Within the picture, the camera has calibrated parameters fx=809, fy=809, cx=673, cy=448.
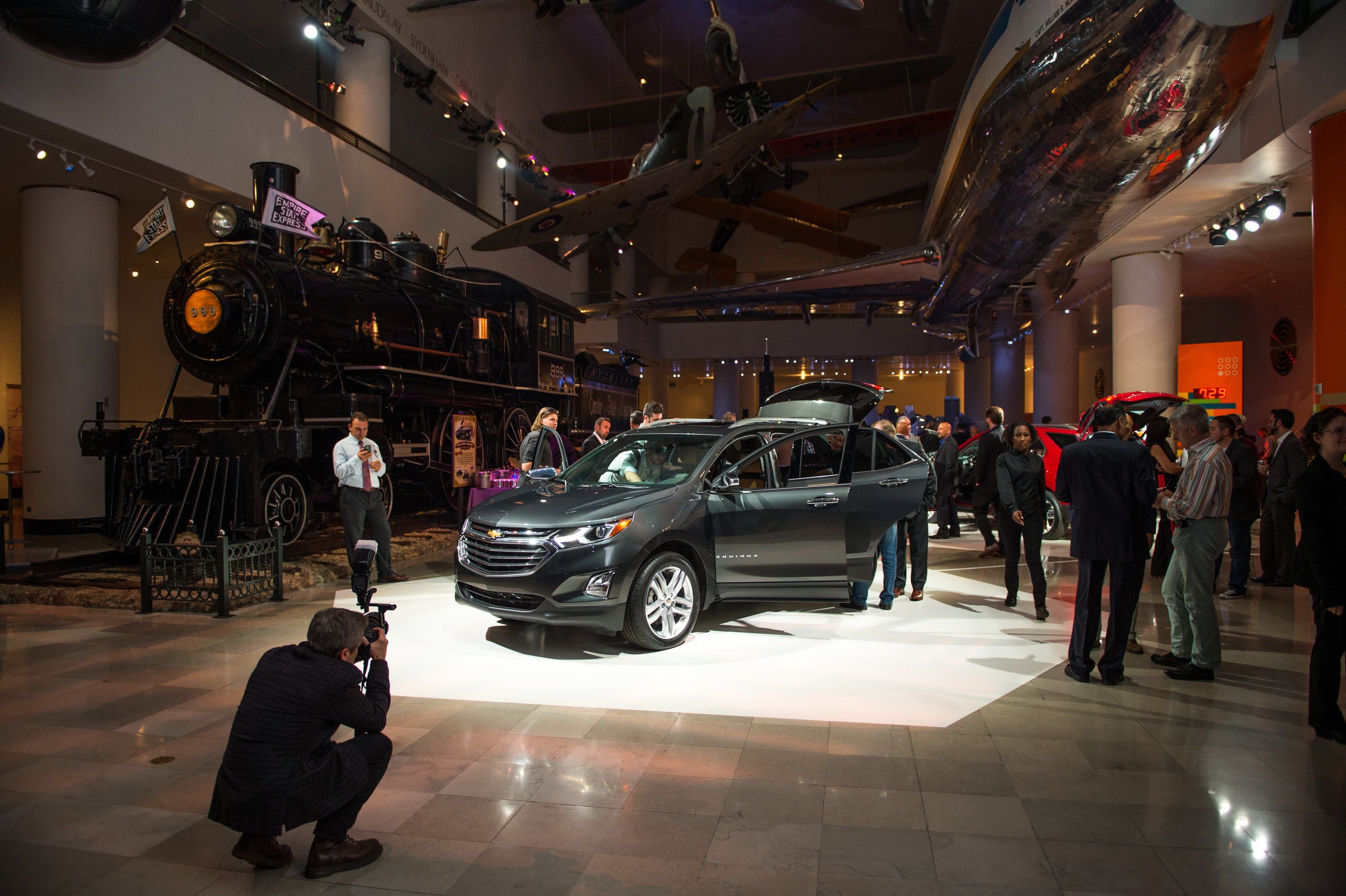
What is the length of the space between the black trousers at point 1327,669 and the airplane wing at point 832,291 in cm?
930

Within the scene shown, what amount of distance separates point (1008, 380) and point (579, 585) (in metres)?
18.6

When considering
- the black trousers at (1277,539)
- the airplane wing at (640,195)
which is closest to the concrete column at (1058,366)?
the airplane wing at (640,195)

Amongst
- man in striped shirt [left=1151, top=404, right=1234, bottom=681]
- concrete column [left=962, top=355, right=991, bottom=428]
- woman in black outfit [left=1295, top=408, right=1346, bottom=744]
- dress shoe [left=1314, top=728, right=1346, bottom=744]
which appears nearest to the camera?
woman in black outfit [left=1295, top=408, right=1346, bottom=744]

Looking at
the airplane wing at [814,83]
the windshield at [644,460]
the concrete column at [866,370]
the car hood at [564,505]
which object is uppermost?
the airplane wing at [814,83]

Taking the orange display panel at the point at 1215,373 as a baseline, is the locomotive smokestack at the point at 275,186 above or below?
above

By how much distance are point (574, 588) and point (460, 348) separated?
805 cm

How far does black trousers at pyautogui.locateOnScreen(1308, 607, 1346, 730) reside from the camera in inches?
151

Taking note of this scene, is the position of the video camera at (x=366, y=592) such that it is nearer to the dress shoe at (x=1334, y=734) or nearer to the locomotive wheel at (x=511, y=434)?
the dress shoe at (x=1334, y=734)

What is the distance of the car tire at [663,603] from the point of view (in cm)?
535

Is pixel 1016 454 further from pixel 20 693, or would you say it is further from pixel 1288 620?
pixel 20 693

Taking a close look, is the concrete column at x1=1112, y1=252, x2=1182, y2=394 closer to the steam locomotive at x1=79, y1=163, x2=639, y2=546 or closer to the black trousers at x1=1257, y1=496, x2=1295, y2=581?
the black trousers at x1=1257, y1=496, x2=1295, y2=581

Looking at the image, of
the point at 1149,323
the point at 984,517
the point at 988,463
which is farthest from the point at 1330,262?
the point at 1149,323

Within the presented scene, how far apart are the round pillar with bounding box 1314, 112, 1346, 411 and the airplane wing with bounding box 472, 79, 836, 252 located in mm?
10717

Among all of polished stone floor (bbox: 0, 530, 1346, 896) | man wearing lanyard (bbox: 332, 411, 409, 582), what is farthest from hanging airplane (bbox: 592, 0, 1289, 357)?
man wearing lanyard (bbox: 332, 411, 409, 582)
